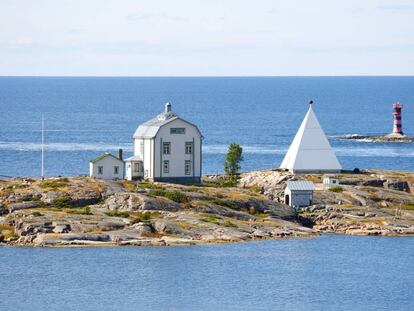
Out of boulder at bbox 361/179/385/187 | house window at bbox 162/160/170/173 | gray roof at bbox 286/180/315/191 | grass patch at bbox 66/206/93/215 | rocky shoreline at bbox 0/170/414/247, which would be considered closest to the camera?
rocky shoreline at bbox 0/170/414/247

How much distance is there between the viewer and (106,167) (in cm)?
9975

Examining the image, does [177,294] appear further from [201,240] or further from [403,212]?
[403,212]

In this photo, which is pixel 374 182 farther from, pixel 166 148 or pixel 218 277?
pixel 218 277

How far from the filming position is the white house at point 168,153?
99.8m

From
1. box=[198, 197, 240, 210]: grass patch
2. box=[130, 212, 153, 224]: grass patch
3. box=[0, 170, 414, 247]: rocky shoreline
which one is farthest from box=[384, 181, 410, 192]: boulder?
box=[130, 212, 153, 224]: grass patch

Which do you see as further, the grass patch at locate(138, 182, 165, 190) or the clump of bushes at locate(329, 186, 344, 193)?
the clump of bushes at locate(329, 186, 344, 193)

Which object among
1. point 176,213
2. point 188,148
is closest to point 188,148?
point 188,148

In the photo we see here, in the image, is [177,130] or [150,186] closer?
[150,186]

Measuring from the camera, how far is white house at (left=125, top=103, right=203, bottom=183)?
99.8m

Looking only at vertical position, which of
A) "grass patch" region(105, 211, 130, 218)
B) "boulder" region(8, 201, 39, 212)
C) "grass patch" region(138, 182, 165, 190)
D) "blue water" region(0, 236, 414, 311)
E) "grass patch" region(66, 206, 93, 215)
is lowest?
"blue water" region(0, 236, 414, 311)

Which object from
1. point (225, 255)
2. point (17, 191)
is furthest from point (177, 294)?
point (17, 191)

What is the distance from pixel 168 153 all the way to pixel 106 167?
4.76 m

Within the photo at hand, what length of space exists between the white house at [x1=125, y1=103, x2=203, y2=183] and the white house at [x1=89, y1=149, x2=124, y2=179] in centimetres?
154

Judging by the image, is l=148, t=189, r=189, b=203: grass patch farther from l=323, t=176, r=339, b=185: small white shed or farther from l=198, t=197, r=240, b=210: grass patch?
l=323, t=176, r=339, b=185: small white shed
